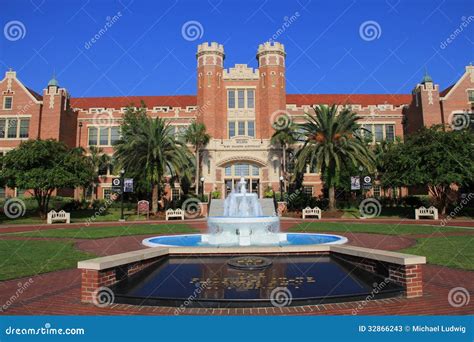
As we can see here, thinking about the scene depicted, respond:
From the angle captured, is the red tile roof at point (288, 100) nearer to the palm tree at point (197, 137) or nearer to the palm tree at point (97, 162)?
the palm tree at point (97, 162)

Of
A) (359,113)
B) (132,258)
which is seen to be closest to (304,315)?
(132,258)

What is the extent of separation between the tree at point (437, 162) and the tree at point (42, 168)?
28.5 meters

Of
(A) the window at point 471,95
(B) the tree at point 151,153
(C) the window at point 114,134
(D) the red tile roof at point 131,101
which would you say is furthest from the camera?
(D) the red tile roof at point 131,101

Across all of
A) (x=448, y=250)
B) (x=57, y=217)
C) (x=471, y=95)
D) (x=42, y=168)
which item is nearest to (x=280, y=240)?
(x=448, y=250)

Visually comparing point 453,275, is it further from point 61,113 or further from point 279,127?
point 61,113

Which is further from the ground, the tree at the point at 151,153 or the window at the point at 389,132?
the window at the point at 389,132

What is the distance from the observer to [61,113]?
43.7 meters

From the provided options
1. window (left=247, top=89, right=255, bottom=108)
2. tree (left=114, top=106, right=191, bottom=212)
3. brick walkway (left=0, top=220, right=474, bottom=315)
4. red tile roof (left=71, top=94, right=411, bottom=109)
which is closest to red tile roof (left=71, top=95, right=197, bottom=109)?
red tile roof (left=71, top=94, right=411, bottom=109)

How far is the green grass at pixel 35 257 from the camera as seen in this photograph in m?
8.72

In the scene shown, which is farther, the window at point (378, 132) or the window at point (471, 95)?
the window at point (378, 132)

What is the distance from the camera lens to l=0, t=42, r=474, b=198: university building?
4072 cm

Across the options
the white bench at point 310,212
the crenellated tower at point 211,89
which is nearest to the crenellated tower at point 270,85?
the crenellated tower at point 211,89

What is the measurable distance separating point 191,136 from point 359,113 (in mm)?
23411

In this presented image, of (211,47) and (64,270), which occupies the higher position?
(211,47)
